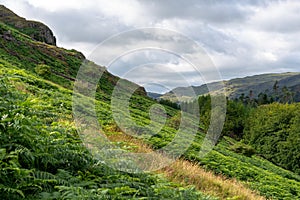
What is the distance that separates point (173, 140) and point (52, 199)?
14.8 meters

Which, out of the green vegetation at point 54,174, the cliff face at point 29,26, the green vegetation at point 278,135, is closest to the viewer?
the green vegetation at point 54,174

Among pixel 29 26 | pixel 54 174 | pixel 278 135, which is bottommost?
pixel 278 135

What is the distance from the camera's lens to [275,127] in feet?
178

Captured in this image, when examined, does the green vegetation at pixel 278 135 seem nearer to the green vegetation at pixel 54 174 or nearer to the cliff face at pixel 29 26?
the green vegetation at pixel 54 174

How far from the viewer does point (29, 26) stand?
76.8 metres

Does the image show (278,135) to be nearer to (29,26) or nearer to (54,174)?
(54,174)

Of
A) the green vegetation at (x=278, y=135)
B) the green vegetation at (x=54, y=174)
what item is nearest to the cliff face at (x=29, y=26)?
the green vegetation at (x=278, y=135)

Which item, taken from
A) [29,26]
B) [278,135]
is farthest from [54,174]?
[29,26]

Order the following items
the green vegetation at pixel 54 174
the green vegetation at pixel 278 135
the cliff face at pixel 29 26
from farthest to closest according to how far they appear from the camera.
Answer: the cliff face at pixel 29 26, the green vegetation at pixel 278 135, the green vegetation at pixel 54 174

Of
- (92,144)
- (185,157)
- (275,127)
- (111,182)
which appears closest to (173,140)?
(185,157)

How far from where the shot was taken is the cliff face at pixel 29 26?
243 feet

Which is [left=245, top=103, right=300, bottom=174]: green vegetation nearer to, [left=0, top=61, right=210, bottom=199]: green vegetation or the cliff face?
[left=0, top=61, right=210, bottom=199]: green vegetation

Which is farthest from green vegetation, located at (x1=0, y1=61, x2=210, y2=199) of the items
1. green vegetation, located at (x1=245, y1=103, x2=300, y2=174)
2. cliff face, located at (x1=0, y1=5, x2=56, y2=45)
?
cliff face, located at (x1=0, y1=5, x2=56, y2=45)

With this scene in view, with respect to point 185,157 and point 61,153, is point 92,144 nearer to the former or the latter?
point 61,153
